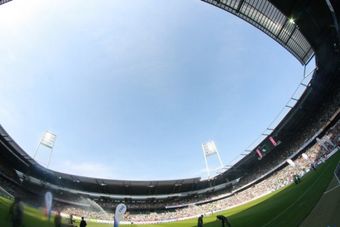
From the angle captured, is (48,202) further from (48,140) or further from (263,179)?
(263,179)

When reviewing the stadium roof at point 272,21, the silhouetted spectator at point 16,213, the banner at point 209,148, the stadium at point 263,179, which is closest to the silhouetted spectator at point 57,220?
the stadium at point 263,179

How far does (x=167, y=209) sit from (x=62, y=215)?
7893 centimetres

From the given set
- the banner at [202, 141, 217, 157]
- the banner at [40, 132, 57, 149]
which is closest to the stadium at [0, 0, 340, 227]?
the banner at [202, 141, 217, 157]

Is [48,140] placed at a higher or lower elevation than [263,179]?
higher

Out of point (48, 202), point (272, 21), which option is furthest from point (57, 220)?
point (272, 21)

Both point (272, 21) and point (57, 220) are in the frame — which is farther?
point (272, 21)

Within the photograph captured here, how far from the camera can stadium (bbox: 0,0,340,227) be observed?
4.67 m

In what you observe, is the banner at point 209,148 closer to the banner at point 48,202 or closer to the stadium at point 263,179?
the stadium at point 263,179

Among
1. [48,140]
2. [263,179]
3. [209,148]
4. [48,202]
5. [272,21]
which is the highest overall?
[209,148]

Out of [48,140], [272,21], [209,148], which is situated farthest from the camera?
[209,148]

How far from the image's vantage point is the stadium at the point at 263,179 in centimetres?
467

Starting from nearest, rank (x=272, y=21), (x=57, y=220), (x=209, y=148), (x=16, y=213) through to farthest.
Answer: (x=16, y=213) < (x=57, y=220) < (x=272, y=21) < (x=209, y=148)

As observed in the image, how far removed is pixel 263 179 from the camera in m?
67.9

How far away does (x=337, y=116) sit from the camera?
47.4 m
